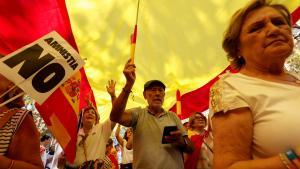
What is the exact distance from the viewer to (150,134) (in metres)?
2.92

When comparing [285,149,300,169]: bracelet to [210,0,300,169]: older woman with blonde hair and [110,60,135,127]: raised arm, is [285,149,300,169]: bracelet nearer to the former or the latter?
[210,0,300,169]: older woman with blonde hair

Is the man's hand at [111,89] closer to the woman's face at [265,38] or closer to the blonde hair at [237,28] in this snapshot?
the blonde hair at [237,28]

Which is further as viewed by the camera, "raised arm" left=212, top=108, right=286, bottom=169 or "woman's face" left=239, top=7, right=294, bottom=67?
"woman's face" left=239, top=7, right=294, bottom=67

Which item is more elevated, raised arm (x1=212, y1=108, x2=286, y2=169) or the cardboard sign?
the cardboard sign

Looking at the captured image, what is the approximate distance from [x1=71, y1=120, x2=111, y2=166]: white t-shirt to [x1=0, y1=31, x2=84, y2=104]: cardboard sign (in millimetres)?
1332

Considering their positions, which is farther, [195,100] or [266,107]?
[195,100]

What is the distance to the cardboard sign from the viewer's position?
1.87 meters

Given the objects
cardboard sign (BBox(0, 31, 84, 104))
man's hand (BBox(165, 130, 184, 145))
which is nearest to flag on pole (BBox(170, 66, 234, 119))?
man's hand (BBox(165, 130, 184, 145))

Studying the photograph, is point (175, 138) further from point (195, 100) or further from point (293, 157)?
point (195, 100)

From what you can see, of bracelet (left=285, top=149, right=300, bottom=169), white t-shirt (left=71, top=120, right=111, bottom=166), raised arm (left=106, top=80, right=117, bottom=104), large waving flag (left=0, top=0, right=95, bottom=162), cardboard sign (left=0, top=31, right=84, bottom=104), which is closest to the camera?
bracelet (left=285, top=149, right=300, bottom=169)

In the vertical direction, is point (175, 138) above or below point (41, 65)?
below

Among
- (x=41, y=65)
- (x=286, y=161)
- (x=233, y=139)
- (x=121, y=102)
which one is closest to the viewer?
(x=286, y=161)

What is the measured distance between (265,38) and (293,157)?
1.78 ft

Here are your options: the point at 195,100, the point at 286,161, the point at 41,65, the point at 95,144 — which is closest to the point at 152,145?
the point at 95,144
